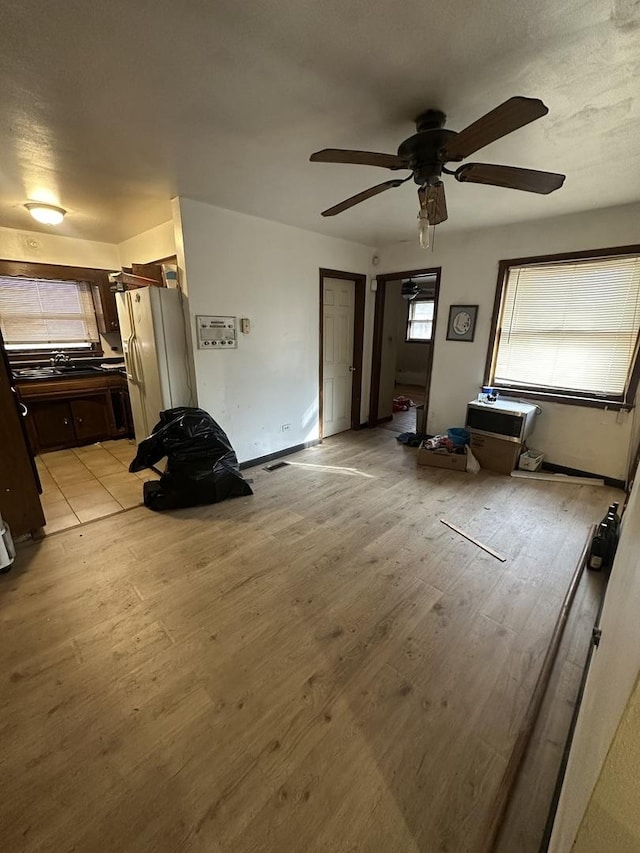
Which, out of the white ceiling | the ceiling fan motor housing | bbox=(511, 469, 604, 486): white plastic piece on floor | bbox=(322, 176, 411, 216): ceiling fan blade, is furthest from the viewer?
bbox=(511, 469, 604, 486): white plastic piece on floor

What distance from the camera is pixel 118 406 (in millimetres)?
4648

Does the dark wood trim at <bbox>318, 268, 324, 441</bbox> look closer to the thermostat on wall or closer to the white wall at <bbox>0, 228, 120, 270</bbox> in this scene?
the thermostat on wall

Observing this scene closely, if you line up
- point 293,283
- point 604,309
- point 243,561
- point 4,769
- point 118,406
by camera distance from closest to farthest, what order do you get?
point 4,769
point 243,561
point 604,309
point 293,283
point 118,406

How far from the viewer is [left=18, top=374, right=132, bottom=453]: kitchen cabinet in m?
4.02

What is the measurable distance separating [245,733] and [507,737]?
102 cm

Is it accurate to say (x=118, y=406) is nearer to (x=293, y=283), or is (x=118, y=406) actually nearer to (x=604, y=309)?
(x=293, y=283)

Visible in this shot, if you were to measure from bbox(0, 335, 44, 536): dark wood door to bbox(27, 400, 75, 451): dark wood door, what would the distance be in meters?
2.00

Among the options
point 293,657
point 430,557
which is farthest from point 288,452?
point 293,657

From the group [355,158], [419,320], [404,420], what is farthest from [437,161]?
[419,320]

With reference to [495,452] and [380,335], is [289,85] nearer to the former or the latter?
[495,452]

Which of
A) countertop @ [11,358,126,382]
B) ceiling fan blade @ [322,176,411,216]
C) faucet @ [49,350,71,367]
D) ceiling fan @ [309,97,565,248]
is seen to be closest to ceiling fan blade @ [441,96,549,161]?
ceiling fan @ [309,97,565,248]

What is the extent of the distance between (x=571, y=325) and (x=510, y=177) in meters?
2.45

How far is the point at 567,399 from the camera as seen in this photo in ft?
11.9

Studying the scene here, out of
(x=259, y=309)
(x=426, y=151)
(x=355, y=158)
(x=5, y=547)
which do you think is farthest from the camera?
(x=259, y=309)
